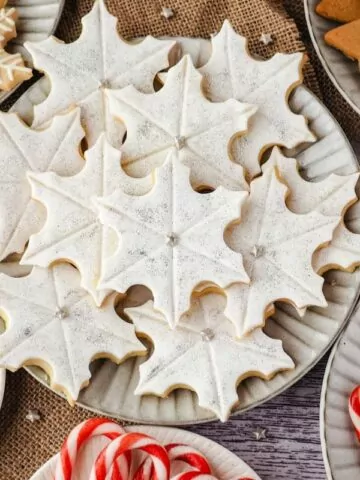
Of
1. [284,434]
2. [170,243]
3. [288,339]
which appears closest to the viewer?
[170,243]

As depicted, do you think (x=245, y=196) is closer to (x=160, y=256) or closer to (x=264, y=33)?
(x=160, y=256)

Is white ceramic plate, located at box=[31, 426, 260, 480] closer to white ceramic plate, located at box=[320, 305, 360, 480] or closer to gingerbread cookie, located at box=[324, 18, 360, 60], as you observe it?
white ceramic plate, located at box=[320, 305, 360, 480]

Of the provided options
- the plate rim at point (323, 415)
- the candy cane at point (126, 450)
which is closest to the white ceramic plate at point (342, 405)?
the plate rim at point (323, 415)

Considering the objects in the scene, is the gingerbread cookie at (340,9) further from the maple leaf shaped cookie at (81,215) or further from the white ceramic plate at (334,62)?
the maple leaf shaped cookie at (81,215)

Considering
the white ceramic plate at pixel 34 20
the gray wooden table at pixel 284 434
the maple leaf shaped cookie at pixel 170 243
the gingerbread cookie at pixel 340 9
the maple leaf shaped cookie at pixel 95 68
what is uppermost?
the white ceramic plate at pixel 34 20

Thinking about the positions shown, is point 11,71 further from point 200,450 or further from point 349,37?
point 200,450

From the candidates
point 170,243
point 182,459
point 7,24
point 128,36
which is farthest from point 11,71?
point 182,459
